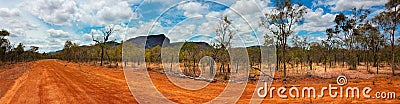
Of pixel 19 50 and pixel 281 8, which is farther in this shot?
pixel 19 50

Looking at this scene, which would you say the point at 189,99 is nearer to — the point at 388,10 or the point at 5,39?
the point at 388,10

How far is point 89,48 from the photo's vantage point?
66.9 m

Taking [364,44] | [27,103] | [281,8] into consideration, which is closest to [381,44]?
[364,44]

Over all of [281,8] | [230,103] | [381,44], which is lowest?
[230,103]

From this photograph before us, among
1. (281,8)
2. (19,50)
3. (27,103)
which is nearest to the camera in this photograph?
(27,103)

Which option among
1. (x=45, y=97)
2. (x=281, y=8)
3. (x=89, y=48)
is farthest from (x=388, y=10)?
(x=89, y=48)

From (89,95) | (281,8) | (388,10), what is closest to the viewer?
(89,95)

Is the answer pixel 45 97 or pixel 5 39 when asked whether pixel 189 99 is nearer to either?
pixel 45 97

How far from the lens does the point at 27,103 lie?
9984mm

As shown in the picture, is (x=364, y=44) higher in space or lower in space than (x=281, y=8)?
lower

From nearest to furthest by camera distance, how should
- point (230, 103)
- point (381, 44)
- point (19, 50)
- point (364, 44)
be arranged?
1. point (230, 103)
2. point (381, 44)
3. point (364, 44)
4. point (19, 50)

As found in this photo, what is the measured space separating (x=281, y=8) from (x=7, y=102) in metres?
19.5

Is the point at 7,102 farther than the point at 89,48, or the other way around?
the point at 89,48

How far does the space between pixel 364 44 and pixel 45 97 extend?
1335 inches
